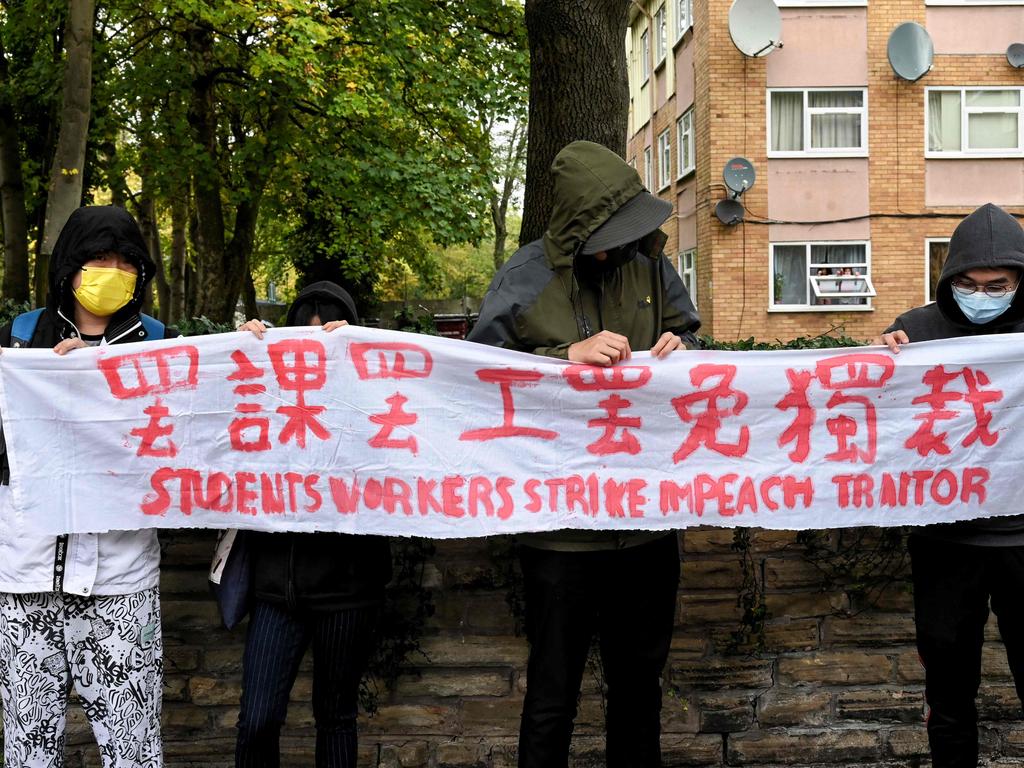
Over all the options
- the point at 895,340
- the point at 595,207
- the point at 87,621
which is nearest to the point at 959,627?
the point at 895,340

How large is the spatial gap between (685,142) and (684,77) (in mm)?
1547

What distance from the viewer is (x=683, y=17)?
2458 centimetres

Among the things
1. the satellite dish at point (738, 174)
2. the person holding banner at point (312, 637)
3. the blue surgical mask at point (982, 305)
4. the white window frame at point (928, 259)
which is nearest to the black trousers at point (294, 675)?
the person holding banner at point (312, 637)

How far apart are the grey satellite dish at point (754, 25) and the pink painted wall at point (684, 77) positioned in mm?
2632

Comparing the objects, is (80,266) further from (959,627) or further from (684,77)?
(684,77)

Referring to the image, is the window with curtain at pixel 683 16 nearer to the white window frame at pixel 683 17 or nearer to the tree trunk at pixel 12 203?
the white window frame at pixel 683 17

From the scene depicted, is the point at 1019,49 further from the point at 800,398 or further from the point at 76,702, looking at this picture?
the point at 76,702

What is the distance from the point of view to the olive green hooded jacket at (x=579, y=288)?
3.14 meters

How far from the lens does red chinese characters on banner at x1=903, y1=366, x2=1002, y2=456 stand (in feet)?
11.6

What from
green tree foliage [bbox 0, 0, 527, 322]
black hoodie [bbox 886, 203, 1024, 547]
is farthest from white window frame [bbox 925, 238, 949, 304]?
black hoodie [bbox 886, 203, 1024, 547]

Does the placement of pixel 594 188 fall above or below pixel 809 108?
below

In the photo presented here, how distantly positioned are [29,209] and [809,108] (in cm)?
1582

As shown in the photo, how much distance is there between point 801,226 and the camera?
2177 centimetres

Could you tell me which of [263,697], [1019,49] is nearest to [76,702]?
[263,697]
